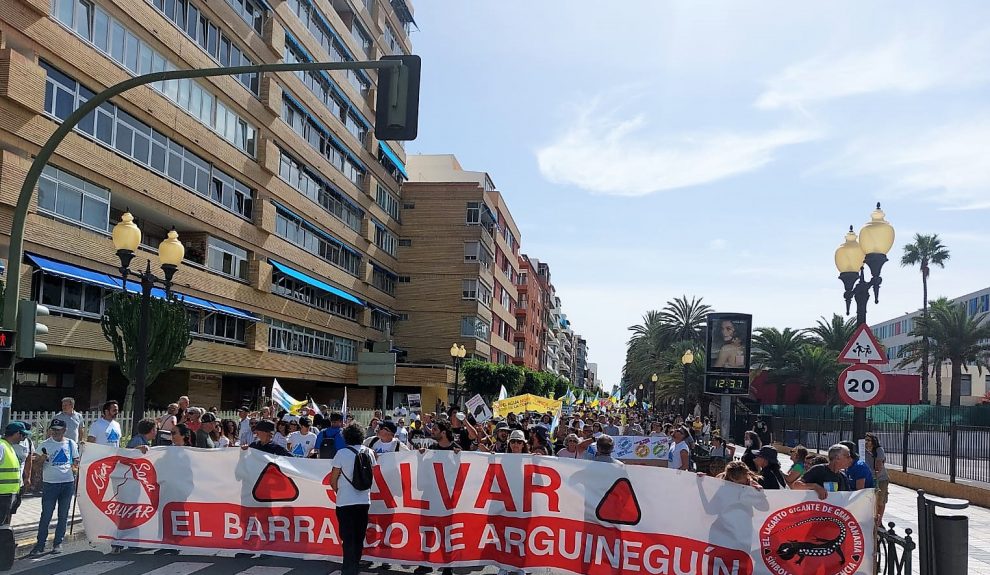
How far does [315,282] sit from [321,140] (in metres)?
7.71

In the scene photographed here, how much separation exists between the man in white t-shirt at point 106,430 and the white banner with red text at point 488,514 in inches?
38.7

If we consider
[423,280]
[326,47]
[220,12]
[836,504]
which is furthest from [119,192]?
[423,280]

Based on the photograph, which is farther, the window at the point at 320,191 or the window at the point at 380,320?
the window at the point at 380,320

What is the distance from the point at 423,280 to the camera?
2584 inches

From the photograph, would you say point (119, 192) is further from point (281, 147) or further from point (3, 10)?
point (281, 147)

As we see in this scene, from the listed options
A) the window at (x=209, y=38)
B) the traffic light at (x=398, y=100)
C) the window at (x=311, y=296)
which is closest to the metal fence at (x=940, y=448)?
the traffic light at (x=398, y=100)

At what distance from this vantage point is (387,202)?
6169 cm

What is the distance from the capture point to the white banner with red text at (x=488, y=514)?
872 centimetres

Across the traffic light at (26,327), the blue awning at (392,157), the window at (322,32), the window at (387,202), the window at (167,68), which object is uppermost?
the window at (322,32)

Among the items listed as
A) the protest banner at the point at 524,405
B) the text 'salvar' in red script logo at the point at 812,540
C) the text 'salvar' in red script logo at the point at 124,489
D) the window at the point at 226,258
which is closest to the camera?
the text 'salvar' in red script logo at the point at 812,540

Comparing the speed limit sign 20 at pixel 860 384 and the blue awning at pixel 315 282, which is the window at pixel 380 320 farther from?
the speed limit sign 20 at pixel 860 384

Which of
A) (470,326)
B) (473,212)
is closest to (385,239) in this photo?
(473,212)

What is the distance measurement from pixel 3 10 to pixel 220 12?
1298cm

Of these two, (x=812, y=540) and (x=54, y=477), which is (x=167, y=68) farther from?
(x=812, y=540)
